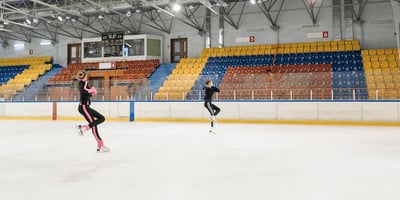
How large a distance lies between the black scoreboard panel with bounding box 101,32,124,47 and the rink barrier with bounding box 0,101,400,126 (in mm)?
9306

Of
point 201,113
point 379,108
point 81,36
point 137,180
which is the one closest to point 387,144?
point 137,180

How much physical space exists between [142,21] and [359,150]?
879 inches

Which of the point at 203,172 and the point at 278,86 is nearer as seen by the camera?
the point at 203,172

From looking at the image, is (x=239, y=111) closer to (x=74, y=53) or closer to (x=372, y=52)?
(x=372, y=52)

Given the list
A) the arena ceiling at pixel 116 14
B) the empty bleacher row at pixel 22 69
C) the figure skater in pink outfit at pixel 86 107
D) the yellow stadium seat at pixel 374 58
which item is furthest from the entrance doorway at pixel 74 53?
the figure skater in pink outfit at pixel 86 107

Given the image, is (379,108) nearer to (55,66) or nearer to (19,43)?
(55,66)

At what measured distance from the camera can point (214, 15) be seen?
24750mm

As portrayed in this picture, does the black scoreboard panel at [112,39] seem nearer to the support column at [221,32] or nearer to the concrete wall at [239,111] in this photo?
the support column at [221,32]

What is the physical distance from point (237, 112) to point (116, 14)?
14593 millimetres

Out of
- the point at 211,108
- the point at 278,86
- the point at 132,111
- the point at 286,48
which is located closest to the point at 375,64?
the point at 286,48

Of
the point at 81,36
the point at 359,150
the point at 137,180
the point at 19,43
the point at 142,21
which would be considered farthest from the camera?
the point at 19,43

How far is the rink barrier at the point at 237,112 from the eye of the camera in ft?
46.6

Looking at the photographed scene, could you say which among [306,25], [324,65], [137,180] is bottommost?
[137,180]

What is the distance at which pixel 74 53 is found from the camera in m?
29.7
